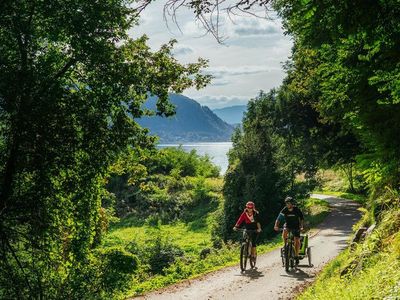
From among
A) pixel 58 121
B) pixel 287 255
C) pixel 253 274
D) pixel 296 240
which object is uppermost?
pixel 58 121

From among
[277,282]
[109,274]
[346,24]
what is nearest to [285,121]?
[277,282]

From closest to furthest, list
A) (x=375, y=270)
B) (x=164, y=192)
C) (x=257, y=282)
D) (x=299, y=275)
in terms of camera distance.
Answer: (x=375, y=270)
(x=257, y=282)
(x=299, y=275)
(x=164, y=192)

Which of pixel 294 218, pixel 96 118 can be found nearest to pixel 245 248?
pixel 294 218

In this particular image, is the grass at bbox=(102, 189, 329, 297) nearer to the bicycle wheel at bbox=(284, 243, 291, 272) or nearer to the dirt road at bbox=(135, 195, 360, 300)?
the dirt road at bbox=(135, 195, 360, 300)

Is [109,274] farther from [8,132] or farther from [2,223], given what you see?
[8,132]

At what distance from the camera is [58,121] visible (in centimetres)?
909

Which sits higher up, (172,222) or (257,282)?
(257,282)

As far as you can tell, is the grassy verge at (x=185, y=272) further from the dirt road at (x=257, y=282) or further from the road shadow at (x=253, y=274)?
the road shadow at (x=253, y=274)

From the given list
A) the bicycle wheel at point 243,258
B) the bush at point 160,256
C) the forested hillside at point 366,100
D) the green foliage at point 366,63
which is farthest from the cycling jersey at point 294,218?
the bush at point 160,256

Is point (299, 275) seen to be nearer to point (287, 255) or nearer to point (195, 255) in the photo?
point (287, 255)

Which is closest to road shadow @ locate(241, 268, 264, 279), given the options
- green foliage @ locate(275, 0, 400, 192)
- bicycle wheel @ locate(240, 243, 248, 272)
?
bicycle wheel @ locate(240, 243, 248, 272)

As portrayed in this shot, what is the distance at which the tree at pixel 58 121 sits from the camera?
27.7 ft

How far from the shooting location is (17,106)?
8.36 m

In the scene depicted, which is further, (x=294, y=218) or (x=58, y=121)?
(x=294, y=218)
